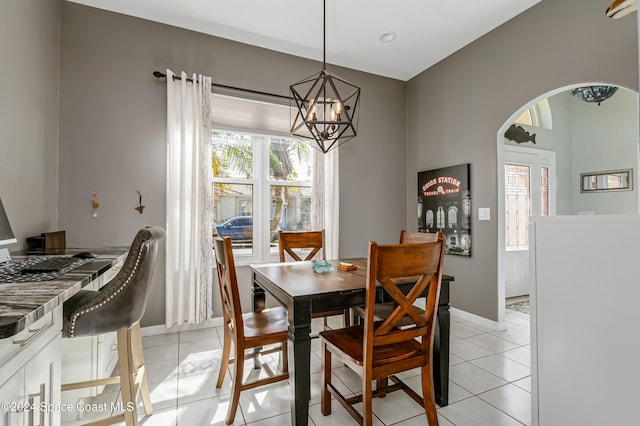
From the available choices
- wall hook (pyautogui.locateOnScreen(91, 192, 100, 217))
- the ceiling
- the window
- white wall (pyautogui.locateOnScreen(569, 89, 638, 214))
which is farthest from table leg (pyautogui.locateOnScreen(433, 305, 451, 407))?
white wall (pyautogui.locateOnScreen(569, 89, 638, 214))

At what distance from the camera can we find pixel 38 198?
2.40 meters

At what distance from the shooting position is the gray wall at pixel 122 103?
9.10ft

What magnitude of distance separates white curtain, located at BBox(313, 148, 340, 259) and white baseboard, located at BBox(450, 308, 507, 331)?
5.14 ft

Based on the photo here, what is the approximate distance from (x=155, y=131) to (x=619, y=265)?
11.3 ft

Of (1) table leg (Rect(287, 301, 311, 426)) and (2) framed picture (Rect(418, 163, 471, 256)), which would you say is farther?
(2) framed picture (Rect(418, 163, 471, 256))

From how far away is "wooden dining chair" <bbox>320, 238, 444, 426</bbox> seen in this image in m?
1.45

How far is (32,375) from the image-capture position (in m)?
0.98

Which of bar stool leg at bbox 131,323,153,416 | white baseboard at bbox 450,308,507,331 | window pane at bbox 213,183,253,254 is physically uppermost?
window pane at bbox 213,183,253,254

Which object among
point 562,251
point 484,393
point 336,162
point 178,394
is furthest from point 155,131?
point 484,393

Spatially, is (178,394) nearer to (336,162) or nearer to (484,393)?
(484,393)

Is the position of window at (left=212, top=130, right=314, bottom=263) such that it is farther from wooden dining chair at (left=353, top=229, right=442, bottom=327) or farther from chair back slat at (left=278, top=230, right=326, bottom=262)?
wooden dining chair at (left=353, top=229, right=442, bottom=327)

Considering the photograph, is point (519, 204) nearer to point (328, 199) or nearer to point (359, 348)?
point (328, 199)

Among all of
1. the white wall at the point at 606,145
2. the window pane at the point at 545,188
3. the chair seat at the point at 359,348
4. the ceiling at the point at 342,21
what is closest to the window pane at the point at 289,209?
the ceiling at the point at 342,21

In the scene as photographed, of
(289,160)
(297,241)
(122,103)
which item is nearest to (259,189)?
(289,160)
